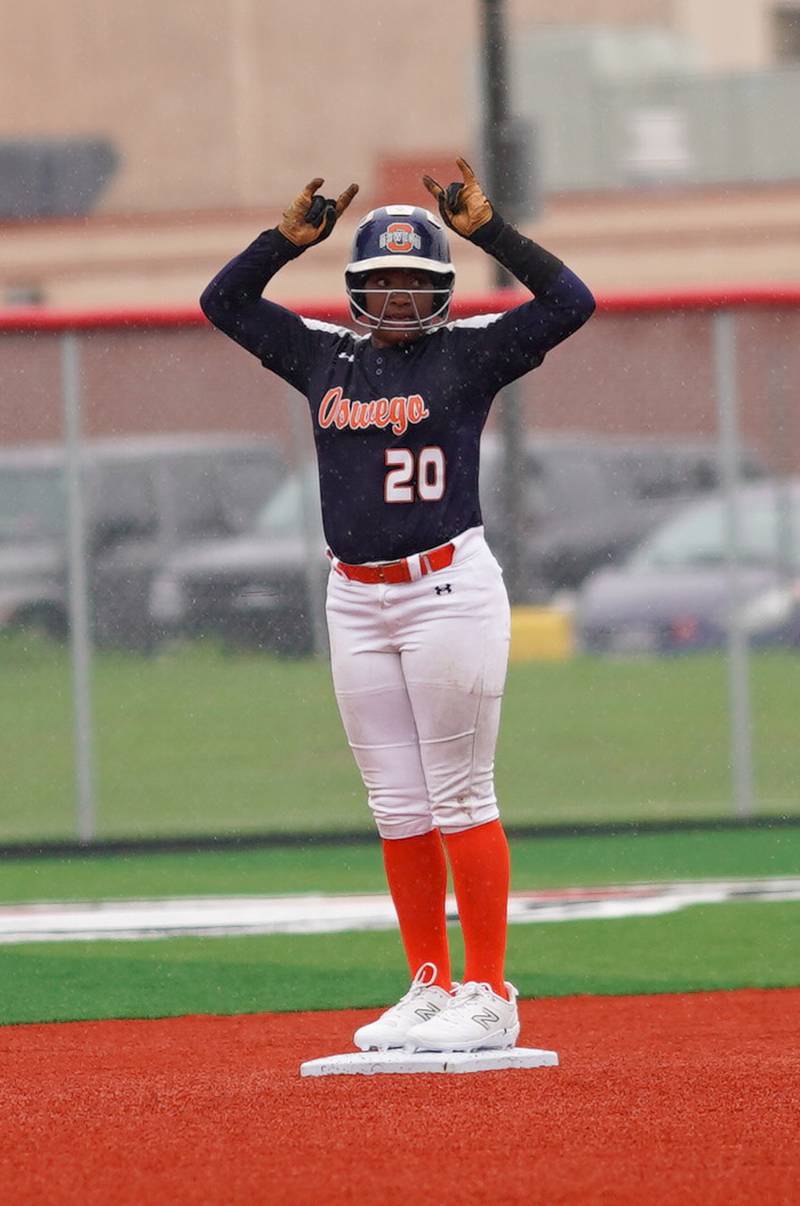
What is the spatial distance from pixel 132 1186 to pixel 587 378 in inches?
263

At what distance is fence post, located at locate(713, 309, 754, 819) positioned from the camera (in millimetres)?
9891

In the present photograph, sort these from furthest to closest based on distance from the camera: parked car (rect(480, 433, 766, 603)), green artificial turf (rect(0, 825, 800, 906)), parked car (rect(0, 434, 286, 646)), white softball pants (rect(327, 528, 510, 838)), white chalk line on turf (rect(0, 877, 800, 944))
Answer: parked car (rect(480, 433, 766, 603))
parked car (rect(0, 434, 286, 646))
green artificial turf (rect(0, 825, 800, 906))
white chalk line on turf (rect(0, 877, 800, 944))
white softball pants (rect(327, 528, 510, 838))

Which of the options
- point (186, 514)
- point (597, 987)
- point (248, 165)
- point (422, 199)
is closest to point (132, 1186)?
point (597, 987)

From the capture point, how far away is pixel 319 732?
33.8ft

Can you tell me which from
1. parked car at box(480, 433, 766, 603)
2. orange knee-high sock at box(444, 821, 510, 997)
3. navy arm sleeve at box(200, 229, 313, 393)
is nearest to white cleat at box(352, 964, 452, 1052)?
orange knee-high sock at box(444, 821, 510, 997)

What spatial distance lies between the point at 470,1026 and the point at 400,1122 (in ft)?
2.21

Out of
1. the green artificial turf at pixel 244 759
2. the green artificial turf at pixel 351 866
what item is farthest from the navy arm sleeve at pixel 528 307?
the green artificial turf at pixel 244 759

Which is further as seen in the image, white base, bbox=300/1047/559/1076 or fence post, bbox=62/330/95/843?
fence post, bbox=62/330/95/843

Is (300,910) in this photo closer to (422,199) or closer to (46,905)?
(46,905)

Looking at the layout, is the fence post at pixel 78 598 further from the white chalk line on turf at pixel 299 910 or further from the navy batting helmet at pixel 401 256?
the navy batting helmet at pixel 401 256

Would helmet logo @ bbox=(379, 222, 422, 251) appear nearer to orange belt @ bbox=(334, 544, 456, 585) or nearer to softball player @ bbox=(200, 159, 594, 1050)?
softball player @ bbox=(200, 159, 594, 1050)

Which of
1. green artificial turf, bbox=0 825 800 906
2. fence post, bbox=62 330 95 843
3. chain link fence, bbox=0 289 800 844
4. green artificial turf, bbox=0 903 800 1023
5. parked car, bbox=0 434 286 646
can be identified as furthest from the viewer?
parked car, bbox=0 434 286 646

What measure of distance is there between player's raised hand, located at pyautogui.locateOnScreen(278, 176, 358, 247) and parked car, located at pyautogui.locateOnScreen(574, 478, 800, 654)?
19.3ft

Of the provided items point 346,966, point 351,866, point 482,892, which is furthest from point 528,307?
point 351,866
